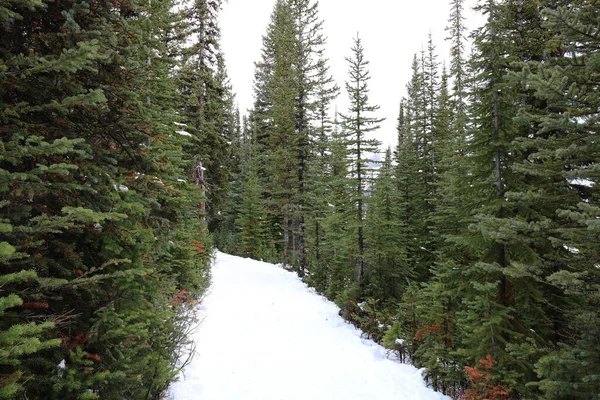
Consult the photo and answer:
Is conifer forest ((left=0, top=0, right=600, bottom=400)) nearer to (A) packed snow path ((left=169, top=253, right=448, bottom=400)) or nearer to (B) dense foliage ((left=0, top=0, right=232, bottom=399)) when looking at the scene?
(B) dense foliage ((left=0, top=0, right=232, bottom=399))

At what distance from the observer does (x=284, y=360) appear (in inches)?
336

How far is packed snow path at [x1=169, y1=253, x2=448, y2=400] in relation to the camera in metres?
6.90

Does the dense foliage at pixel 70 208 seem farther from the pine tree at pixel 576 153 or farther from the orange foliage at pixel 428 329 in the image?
the orange foliage at pixel 428 329

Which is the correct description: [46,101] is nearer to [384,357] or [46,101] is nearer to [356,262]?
[384,357]

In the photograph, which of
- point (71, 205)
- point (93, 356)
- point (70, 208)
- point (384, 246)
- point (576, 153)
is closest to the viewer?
point (70, 208)

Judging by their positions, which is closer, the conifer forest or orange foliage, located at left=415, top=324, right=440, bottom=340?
the conifer forest

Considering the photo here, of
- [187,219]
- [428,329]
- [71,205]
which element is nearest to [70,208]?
[71,205]

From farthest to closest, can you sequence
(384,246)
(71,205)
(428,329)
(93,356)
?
1. (384,246)
2. (428,329)
3. (71,205)
4. (93,356)

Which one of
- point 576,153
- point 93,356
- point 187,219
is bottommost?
point 93,356

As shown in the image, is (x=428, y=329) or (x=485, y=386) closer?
(x=485, y=386)

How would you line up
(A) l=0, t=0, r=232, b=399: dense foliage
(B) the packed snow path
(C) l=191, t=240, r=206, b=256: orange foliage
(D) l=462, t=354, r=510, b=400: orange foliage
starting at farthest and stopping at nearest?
1. (C) l=191, t=240, r=206, b=256: orange foliage
2. (B) the packed snow path
3. (D) l=462, t=354, r=510, b=400: orange foliage
4. (A) l=0, t=0, r=232, b=399: dense foliage

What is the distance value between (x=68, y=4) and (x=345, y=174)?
11957mm

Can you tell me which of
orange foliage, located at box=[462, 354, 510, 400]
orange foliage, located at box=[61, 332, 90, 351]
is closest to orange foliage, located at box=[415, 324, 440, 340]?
orange foliage, located at box=[462, 354, 510, 400]

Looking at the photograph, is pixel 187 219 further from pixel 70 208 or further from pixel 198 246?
pixel 70 208
